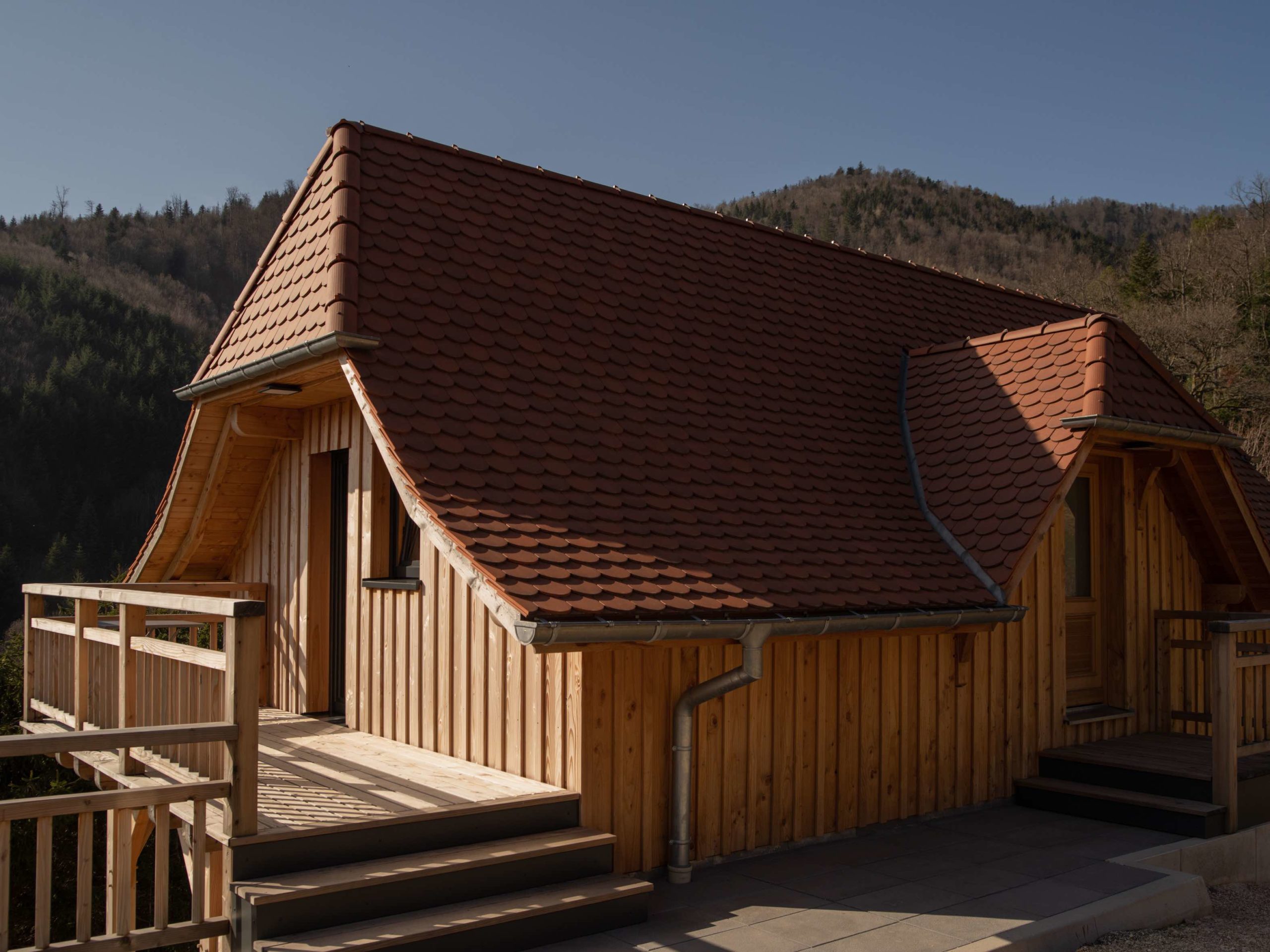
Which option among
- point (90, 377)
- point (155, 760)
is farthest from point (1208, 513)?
point (90, 377)

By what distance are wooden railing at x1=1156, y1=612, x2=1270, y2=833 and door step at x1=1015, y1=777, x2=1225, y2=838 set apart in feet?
0.69

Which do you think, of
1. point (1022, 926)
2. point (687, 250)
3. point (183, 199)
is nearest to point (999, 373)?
point (687, 250)

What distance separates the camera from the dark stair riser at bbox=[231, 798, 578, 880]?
5.11 m

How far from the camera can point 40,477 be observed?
4388 cm

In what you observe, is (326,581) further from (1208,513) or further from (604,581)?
Answer: (1208,513)

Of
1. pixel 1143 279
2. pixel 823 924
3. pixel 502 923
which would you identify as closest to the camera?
pixel 502 923

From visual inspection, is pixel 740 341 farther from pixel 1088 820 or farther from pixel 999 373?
pixel 1088 820

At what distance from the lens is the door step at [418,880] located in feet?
16.0

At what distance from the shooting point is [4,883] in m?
4.78

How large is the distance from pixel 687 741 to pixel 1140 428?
4423 mm

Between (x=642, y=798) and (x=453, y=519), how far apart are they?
207 centimetres

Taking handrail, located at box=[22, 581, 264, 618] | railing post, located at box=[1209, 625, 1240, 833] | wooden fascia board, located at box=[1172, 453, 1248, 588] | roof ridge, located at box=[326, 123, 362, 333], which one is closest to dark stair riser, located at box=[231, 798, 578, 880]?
handrail, located at box=[22, 581, 264, 618]

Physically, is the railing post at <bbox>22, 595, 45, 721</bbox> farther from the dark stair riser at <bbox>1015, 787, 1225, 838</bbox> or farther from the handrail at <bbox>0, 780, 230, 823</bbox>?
the dark stair riser at <bbox>1015, 787, 1225, 838</bbox>

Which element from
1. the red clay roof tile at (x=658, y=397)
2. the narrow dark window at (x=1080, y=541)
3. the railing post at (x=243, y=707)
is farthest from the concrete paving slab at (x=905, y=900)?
the narrow dark window at (x=1080, y=541)
